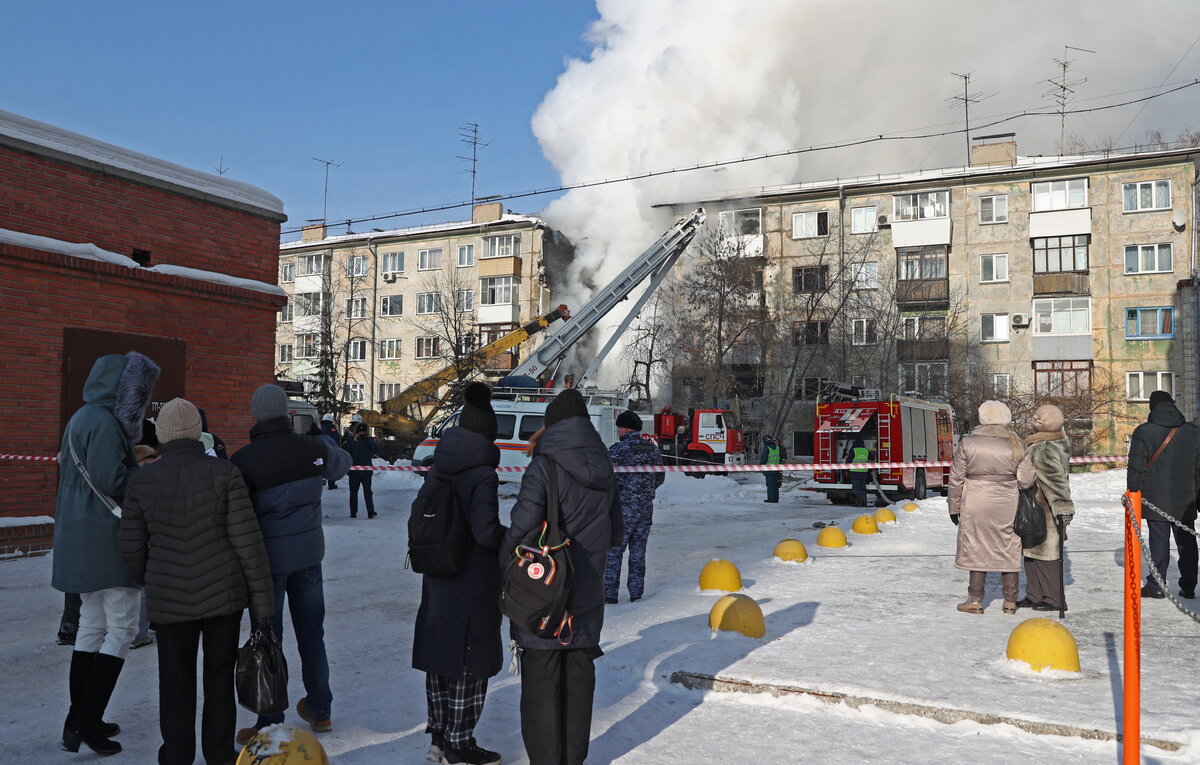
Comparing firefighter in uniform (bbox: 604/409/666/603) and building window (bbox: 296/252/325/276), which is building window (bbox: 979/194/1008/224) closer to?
building window (bbox: 296/252/325/276)

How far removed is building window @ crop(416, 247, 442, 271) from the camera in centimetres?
4953

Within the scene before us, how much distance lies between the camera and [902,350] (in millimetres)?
39188

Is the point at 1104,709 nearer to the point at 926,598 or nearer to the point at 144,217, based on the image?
the point at 926,598

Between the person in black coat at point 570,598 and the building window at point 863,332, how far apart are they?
37874mm

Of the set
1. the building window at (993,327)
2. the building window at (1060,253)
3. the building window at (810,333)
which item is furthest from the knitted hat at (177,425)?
the building window at (1060,253)

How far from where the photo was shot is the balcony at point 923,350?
38812 mm

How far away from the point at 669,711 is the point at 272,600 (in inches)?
90.9

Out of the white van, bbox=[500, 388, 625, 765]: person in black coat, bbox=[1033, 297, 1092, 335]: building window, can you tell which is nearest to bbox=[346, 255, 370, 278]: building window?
the white van

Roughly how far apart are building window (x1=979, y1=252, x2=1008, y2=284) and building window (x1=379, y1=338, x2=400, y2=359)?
31040 millimetres

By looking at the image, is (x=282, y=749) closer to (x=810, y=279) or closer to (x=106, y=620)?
(x=106, y=620)

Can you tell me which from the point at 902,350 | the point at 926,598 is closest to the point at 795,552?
the point at 926,598

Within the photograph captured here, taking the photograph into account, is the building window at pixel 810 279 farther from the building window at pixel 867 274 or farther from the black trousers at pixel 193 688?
the black trousers at pixel 193 688

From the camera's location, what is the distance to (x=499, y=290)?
4769cm

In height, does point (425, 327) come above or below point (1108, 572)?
above
